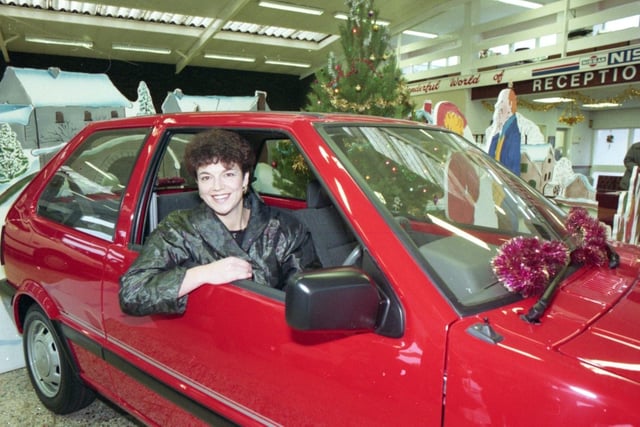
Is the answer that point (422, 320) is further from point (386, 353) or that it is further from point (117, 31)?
point (117, 31)

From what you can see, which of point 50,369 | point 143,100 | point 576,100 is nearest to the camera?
point 50,369

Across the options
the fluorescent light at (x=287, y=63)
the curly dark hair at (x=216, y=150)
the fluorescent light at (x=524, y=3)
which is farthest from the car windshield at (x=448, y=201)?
the fluorescent light at (x=287, y=63)

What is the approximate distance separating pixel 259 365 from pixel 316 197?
2.64 ft

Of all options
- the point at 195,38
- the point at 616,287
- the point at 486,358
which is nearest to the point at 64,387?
the point at 486,358

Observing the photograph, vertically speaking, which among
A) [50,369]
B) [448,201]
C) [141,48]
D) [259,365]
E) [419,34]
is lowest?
[50,369]

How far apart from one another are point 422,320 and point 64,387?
2.04 meters

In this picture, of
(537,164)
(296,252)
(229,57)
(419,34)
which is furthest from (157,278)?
(419,34)

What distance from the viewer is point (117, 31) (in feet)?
38.4

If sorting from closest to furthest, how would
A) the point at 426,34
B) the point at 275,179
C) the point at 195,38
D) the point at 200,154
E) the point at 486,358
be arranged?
the point at 486,358
the point at 200,154
the point at 275,179
the point at 195,38
the point at 426,34

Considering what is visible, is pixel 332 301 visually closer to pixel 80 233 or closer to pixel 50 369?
pixel 80 233

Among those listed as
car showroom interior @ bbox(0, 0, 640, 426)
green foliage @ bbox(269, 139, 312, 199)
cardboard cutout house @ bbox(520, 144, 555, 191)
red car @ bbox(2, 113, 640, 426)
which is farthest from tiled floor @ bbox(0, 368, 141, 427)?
cardboard cutout house @ bbox(520, 144, 555, 191)

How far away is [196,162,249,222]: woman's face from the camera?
4.98 ft

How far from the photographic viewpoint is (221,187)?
152 centimetres

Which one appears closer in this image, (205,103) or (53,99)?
(53,99)
